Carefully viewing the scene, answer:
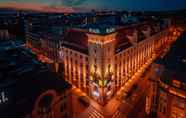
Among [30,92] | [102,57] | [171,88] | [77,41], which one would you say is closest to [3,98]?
[30,92]

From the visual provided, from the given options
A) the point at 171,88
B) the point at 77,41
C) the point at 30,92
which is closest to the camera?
the point at 30,92

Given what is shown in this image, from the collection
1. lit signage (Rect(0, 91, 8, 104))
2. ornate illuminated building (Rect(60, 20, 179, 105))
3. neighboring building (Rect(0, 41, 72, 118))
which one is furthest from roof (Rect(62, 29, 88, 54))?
Result: lit signage (Rect(0, 91, 8, 104))

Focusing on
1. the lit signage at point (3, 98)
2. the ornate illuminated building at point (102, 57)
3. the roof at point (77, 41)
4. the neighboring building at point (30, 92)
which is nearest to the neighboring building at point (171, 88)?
the ornate illuminated building at point (102, 57)

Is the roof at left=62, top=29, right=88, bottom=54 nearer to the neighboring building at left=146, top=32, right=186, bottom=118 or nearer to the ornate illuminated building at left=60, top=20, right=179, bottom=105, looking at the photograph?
the ornate illuminated building at left=60, top=20, right=179, bottom=105

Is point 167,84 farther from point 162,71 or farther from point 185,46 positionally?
point 185,46

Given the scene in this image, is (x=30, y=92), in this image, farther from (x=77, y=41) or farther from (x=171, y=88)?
(x=77, y=41)

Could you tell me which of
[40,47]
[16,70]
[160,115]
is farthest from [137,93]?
[40,47]
